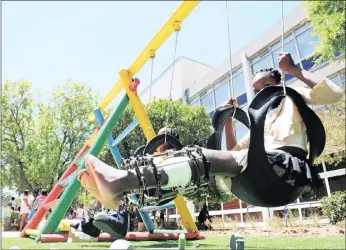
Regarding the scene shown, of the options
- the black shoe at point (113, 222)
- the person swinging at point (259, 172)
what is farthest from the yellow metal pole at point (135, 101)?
the person swinging at point (259, 172)

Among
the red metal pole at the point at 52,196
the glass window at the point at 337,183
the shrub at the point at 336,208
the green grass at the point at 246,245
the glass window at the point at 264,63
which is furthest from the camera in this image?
the glass window at the point at 264,63

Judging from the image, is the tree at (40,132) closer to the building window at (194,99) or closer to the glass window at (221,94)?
the building window at (194,99)

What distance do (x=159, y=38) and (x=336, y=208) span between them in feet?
28.5

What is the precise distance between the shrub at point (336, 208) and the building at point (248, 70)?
4.57ft

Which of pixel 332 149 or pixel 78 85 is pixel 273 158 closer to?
pixel 332 149

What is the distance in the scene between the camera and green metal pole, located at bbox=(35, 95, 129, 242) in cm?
646

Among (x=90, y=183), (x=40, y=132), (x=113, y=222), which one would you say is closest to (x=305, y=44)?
(x=113, y=222)

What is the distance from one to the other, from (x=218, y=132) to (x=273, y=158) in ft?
1.86

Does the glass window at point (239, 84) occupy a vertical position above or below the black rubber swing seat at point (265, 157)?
above

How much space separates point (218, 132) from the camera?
8.59 ft

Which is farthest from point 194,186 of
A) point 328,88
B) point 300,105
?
point 328,88

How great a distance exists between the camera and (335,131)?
1101 centimetres

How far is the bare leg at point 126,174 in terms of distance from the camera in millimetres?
1892

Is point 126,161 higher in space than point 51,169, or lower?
lower
